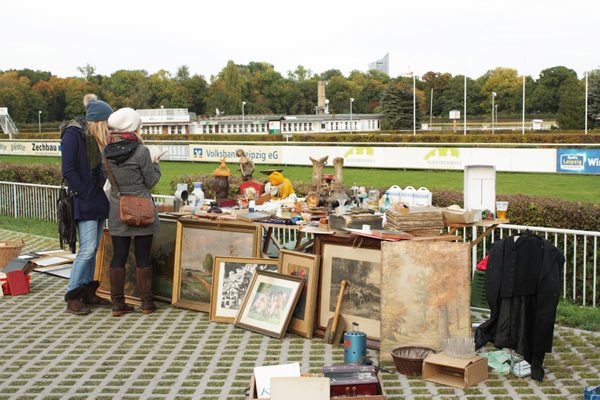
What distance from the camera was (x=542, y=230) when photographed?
8.34m

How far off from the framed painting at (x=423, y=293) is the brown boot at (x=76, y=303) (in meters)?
3.59

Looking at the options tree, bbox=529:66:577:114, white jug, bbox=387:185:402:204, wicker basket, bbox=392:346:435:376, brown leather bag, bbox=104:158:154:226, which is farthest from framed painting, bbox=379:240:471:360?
tree, bbox=529:66:577:114

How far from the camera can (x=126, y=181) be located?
768cm

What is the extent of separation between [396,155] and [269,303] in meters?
20.0

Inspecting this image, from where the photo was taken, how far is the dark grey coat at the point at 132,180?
7.65m

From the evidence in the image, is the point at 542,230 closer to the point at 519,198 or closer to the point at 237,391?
the point at 519,198

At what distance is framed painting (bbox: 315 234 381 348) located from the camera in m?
6.89

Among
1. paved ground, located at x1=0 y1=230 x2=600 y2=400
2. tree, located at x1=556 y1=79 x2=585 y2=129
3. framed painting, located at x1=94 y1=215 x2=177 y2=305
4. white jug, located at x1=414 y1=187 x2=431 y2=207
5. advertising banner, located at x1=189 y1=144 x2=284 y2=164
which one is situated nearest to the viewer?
paved ground, located at x1=0 y1=230 x2=600 y2=400

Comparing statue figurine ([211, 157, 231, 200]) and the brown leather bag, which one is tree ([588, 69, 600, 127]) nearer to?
statue figurine ([211, 157, 231, 200])

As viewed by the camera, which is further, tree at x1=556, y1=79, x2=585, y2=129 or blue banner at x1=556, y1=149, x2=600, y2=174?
tree at x1=556, y1=79, x2=585, y2=129

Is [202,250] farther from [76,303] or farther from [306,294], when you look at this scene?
[306,294]

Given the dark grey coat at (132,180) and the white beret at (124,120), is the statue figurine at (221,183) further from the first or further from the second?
the white beret at (124,120)

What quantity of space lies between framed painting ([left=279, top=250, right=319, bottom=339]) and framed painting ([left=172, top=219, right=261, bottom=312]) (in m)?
0.77

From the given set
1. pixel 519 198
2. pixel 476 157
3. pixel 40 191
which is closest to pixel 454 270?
pixel 519 198
